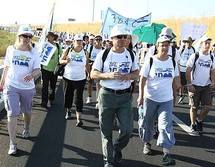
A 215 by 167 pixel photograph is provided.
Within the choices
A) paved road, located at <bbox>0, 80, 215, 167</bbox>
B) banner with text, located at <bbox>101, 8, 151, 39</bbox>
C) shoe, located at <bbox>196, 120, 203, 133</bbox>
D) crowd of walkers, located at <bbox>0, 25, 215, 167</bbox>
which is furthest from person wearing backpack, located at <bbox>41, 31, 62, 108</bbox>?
banner with text, located at <bbox>101, 8, 151, 39</bbox>

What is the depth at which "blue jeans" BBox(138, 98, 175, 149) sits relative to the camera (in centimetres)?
696

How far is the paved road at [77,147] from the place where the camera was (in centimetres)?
697

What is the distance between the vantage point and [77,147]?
308 inches

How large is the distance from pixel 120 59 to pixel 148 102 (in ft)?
3.60

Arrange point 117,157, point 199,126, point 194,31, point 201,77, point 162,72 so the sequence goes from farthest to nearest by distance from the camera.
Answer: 1. point 194,31
2. point 199,126
3. point 201,77
4. point 162,72
5. point 117,157

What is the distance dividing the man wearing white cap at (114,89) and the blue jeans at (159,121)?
63cm

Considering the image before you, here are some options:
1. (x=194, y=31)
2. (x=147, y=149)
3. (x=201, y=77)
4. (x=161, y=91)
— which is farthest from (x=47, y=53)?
(x=194, y=31)

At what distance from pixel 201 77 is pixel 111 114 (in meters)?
3.08

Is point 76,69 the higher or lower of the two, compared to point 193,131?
higher

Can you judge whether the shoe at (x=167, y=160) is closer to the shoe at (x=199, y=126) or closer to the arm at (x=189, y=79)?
the arm at (x=189, y=79)

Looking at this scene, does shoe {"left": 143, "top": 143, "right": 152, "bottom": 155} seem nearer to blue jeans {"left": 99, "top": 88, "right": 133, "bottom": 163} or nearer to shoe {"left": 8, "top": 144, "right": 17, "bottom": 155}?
blue jeans {"left": 99, "top": 88, "right": 133, "bottom": 163}

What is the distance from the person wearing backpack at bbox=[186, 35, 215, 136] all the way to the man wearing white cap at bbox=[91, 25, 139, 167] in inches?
97.5

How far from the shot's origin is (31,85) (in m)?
7.56

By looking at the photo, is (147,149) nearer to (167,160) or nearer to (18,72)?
(167,160)
